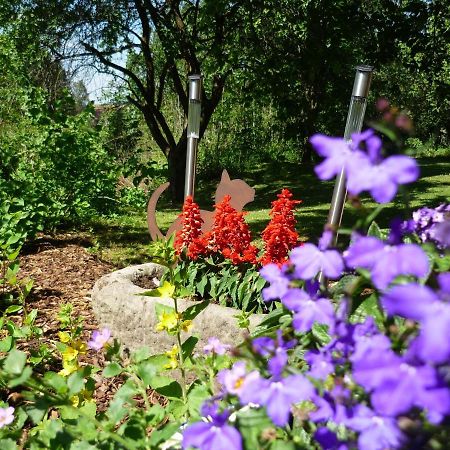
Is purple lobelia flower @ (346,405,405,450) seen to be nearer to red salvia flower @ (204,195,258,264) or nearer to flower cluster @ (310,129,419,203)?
flower cluster @ (310,129,419,203)

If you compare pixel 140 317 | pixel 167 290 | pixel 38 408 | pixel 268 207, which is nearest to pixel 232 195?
pixel 140 317

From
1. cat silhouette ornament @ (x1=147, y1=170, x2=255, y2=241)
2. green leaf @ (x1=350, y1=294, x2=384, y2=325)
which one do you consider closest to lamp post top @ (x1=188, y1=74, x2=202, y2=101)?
cat silhouette ornament @ (x1=147, y1=170, x2=255, y2=241)

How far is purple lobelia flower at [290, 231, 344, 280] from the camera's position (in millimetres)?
609

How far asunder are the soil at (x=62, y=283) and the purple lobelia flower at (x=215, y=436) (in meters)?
1.81

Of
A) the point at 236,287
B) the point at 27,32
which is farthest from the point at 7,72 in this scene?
the point at 236,287

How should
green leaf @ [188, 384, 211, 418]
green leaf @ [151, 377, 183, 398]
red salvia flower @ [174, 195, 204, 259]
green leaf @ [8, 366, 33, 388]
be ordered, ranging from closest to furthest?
green leaf @ [8, 366, 33, 388]
green leaf @ [188, 384, 211, 418]
green leaf @ [151, 377, 183, 398]
red salvia flower @ [174, 195, 204, 259]

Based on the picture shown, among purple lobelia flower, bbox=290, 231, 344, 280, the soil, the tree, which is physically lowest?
the soil

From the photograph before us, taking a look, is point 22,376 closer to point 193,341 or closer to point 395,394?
point 395,394

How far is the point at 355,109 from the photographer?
2.37 metres

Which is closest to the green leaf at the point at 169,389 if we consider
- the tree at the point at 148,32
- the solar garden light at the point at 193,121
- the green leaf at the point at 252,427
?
the green leaf at the point at 252,427

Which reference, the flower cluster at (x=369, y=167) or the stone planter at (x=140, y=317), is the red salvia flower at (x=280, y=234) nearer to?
the stone planter at (x=140, y=317)

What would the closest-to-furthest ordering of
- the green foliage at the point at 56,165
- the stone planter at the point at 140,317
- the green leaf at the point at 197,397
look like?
the green leaf at the point at 197,397 → the stone planter at the point at 140,317 → the green foliage at the point at 56,165

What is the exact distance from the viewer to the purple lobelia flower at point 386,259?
480 mm

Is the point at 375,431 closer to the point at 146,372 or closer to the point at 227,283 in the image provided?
the point at 146,372
